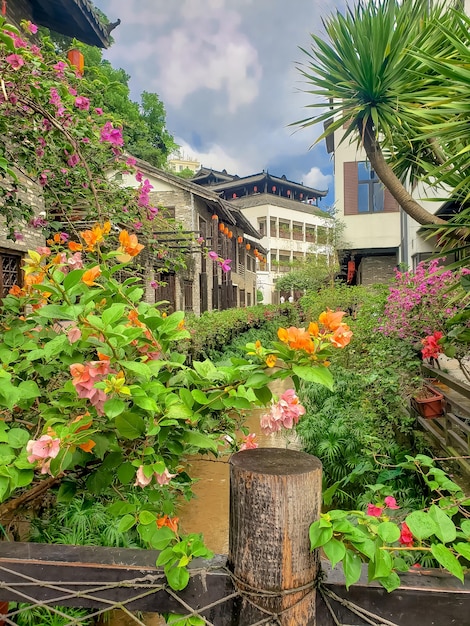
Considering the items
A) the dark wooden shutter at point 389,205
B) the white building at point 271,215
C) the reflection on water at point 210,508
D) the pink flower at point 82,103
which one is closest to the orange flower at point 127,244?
the pink flower at point 82,103

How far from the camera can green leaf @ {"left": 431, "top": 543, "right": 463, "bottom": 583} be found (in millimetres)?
770

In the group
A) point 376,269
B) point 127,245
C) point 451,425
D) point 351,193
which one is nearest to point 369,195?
point 351,193

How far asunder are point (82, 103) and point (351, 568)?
3120 millimetres

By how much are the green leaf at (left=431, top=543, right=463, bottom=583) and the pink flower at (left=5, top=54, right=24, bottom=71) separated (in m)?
2.77

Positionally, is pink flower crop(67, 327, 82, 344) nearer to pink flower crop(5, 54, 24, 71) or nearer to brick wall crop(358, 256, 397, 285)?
pink flower crop(5, 54, 24, 71)

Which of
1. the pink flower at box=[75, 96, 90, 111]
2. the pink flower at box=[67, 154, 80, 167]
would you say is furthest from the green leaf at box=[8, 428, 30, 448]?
the pink flower at box=[75, 96, 90, 111]

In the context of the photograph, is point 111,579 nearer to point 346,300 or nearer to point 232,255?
point 346,300

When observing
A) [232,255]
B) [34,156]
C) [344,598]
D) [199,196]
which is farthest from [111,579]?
[232,255]

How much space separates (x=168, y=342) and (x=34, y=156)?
2.62m

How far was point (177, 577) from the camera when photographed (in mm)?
811

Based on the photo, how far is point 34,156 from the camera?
3.08 meters

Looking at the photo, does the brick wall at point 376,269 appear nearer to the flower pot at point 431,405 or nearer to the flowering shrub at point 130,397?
the flower pot at point 431,405

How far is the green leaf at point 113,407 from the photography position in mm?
863

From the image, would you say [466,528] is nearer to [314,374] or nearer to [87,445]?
[314,374]
